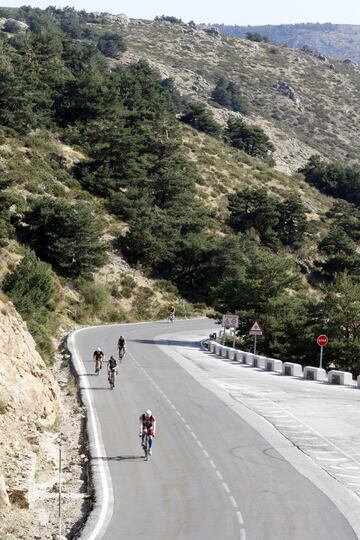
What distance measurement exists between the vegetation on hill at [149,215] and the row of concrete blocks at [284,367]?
12.9ft

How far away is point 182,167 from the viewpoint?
102 metres

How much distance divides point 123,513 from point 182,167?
8547 centimetres

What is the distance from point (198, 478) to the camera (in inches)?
850

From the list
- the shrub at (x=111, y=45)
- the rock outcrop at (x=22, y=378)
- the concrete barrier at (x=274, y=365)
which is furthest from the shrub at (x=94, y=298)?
the shrub at (x=111, y=45)

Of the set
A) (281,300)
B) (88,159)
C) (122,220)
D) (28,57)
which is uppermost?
(28,57)

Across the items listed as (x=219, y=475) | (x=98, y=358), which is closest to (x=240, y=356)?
(x=98, y=358)

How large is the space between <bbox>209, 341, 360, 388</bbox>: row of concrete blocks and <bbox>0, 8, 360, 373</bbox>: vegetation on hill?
392 centimetres

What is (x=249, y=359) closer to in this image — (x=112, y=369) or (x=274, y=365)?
(x=274, y=365)

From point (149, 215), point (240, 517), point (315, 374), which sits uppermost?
point (149, 215)

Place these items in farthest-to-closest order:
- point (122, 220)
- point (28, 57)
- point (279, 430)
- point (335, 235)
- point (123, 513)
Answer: point (28, 57) < point (335, 235) < point (122, 220) < point (279, 430) < point (123, 513)

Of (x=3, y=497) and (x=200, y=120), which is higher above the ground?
(x=200, y=120)

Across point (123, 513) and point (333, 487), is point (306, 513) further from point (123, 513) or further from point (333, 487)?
point (123, 513)

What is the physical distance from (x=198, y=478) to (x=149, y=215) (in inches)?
2572

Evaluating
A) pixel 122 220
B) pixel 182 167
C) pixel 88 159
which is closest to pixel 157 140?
pixel 182 167
